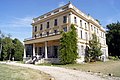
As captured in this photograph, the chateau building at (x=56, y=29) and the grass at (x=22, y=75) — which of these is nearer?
the grass at (x=22, y=75)

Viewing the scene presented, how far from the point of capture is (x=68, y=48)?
30203mm

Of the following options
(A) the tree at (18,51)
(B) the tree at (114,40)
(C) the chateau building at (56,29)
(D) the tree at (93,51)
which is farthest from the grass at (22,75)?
(B) the tree at (114,40)

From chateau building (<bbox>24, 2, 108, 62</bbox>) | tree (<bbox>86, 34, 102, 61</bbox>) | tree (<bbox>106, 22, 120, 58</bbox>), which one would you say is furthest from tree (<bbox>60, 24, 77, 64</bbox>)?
tree (<bbox>106, 22, 120, 58</bbox>)

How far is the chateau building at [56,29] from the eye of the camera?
34281 mm

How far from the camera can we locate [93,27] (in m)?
44.4

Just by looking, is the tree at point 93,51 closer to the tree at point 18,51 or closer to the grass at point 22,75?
the tree at point 18,51

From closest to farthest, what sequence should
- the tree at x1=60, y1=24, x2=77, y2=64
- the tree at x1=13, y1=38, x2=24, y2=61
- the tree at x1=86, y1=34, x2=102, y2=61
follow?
the tree at x1=60, y1=24, x2=77, y2=64
the tree at x1=86, y1=34, x2=102, y2=61
the tree at x1=13, y1=38, x2=24, y2=61

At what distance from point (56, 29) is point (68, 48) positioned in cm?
857

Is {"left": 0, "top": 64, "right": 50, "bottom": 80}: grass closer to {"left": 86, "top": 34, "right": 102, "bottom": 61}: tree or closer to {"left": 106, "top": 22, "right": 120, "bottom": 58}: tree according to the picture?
{"left": 86, "top": 34, "right": 102, "bottom": 61}: tree

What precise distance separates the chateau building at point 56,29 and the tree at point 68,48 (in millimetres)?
1455

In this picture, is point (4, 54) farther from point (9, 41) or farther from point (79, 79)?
point (79, 79)

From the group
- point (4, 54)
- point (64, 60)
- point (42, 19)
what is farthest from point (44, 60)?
point (4, 54)

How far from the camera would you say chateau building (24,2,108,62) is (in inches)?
1350

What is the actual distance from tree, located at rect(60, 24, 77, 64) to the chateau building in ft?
4.77
